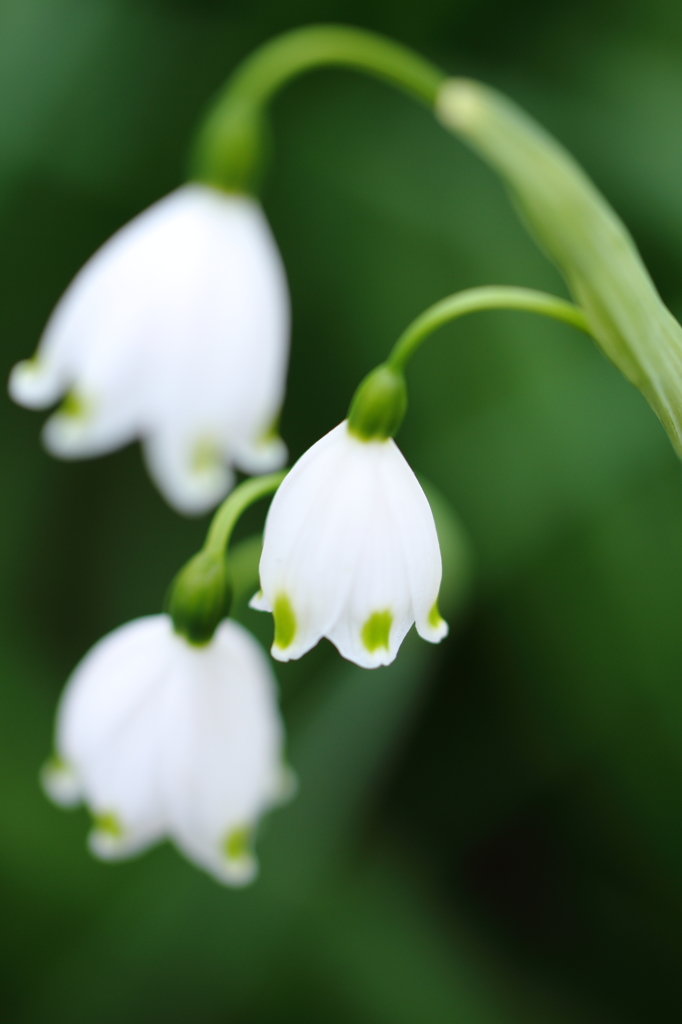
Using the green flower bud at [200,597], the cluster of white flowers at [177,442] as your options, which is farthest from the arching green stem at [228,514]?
the cluster of white flowers at [177,442]

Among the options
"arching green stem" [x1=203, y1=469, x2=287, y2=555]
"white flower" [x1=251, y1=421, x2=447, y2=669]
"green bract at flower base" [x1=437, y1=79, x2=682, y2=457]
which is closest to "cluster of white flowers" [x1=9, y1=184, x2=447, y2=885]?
"arching green stem" [x1=203, y1=469, x2=287, y2=555]

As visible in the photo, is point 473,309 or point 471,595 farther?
point 471,595

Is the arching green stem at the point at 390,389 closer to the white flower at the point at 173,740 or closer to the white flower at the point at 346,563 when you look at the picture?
the white flower at the point at 346,563

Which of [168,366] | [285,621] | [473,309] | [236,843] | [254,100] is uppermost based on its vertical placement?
[254,100]

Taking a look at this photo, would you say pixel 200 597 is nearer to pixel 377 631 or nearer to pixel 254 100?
pixel 377 631

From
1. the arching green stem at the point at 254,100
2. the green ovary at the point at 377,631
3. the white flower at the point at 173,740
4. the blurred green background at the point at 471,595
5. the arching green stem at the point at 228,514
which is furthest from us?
the blurred green background at the point at 471,595

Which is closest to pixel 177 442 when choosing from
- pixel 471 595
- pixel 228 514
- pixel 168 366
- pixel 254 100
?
pixel 168 366

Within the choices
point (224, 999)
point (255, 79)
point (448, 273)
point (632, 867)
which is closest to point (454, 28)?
point (448, 273)
